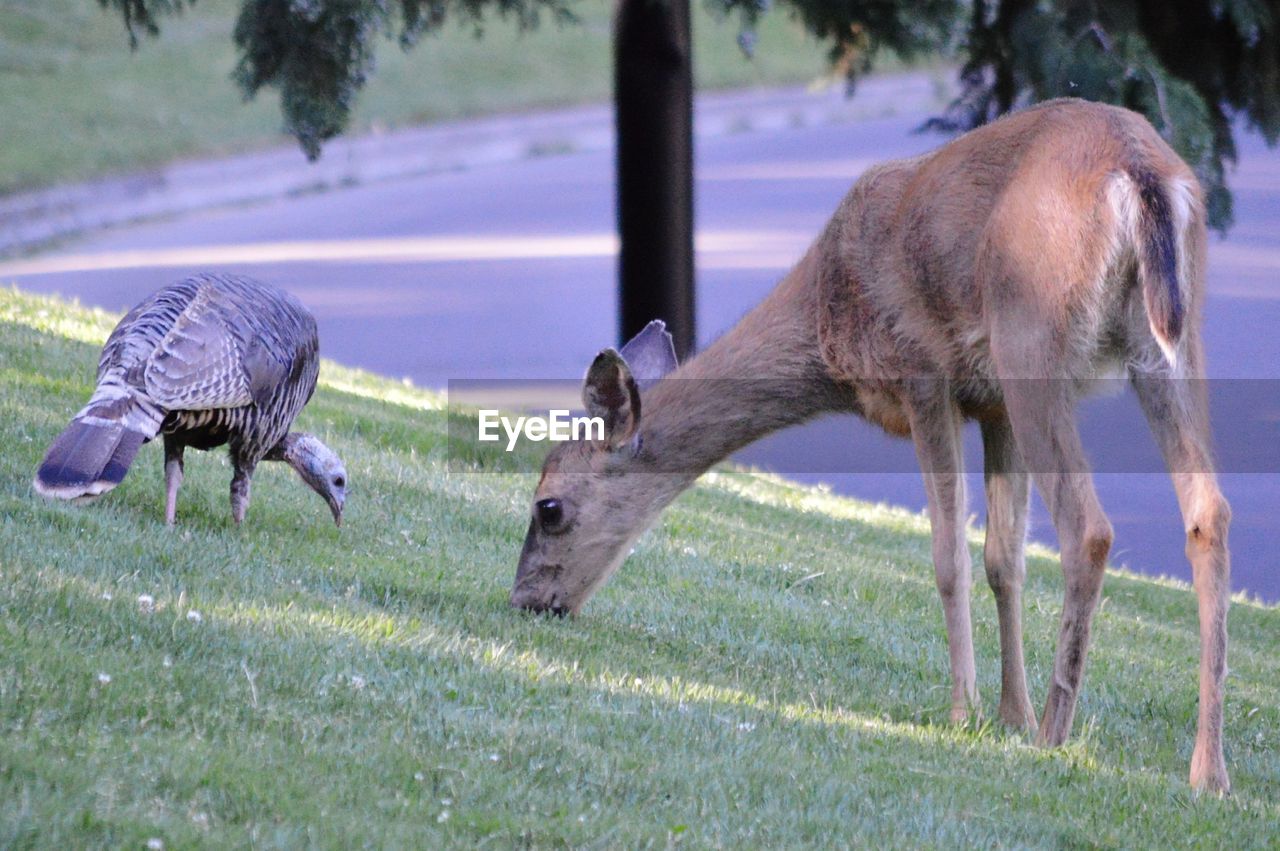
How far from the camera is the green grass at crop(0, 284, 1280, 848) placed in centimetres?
458

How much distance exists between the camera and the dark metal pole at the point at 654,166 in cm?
1370

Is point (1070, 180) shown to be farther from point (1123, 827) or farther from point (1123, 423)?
point (1123, 423)

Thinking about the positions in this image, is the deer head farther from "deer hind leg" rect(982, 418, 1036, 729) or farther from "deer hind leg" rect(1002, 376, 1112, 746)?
"deer hind leg" rect(1002, 376, 1112, 746)

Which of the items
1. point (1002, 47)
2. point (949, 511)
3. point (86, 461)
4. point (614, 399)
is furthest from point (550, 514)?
point (1002, 47)

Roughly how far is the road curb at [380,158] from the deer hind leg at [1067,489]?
17.3 meters

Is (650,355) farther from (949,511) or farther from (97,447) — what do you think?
(97,447)

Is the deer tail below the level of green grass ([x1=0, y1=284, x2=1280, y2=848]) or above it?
above

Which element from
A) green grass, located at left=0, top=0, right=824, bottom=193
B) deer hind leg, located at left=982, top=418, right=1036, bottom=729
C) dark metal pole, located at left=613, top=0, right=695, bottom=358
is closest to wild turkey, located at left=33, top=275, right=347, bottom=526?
deer hind leg, located at left=982, top=418, right=1036, bottom=729

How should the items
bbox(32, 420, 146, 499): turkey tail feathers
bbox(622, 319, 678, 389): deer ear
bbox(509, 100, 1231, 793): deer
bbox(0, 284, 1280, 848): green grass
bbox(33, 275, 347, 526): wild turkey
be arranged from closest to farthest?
bbox(0, 284, 1280, 848): green grass, bbox(509, 100, 1231, 793): deer, bbox(32, 420, 146, 499): turkey tail feathers, bbox(33, 275, 347, 526): wild turkey, bbox(622, 319, 678, 389): deer ear

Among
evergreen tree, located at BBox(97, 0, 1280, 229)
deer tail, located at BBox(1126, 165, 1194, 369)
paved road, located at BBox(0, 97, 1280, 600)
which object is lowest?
paved road, located at BBox(0, 97, 1280, 600)

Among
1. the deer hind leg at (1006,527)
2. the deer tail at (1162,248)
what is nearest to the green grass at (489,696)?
the deer hind leg at (1006,527)

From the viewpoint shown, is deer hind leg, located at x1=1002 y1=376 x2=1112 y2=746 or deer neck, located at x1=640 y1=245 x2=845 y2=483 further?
deer neck, located at x1=640 y1=245 x2=845 y2=483

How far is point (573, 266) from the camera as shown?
926 inches

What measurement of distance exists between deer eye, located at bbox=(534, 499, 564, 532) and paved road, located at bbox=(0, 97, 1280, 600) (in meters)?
5.99
